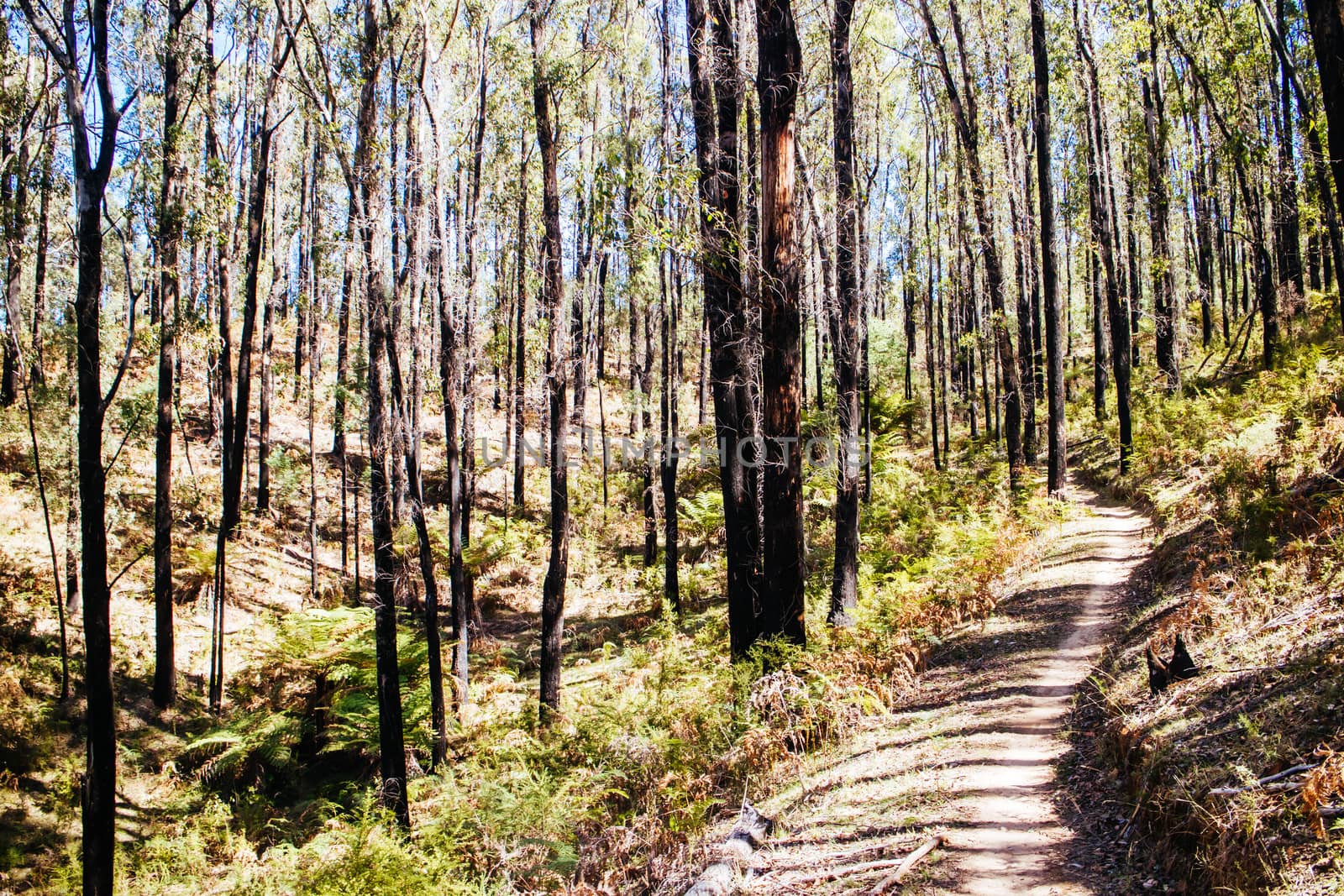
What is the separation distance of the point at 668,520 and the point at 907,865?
49.4 ft

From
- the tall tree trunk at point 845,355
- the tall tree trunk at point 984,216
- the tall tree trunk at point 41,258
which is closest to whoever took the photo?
the tall tree trunk at point 845,355

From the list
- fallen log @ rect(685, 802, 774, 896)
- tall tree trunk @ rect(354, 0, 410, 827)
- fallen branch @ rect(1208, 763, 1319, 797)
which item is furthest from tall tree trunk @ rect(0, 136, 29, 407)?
fallen branch @ rect(1208, 763, 1319, 797)

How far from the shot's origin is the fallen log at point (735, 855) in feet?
14.3

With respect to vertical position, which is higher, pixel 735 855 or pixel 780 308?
pixel 780 308

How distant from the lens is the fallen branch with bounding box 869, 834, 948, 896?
154 inches

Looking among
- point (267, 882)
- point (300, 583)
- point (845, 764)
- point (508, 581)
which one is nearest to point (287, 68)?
point (300, 583)

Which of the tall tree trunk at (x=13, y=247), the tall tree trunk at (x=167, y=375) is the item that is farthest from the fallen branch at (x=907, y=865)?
the tall tree trunk at (x=13, y=247)

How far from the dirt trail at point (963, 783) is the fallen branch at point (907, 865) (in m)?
0.05

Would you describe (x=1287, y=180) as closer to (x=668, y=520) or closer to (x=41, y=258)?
(x=668, y=520)

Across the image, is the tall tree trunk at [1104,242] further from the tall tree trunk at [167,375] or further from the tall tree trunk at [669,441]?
the tall tree trunk at [167,375]

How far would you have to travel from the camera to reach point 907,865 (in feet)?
13.3

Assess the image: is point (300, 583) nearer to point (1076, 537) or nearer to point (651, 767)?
point (651, 767)

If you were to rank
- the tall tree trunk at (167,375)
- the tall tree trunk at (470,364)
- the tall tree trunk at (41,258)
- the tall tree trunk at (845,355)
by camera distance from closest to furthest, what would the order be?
the tall tree trunk at (845,355) → the tall tree trunk at (167,375) → the tall tree trunk at (470,364) → the tall tree trunk at (41,258)

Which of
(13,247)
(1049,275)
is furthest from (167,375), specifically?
(1049,275)
